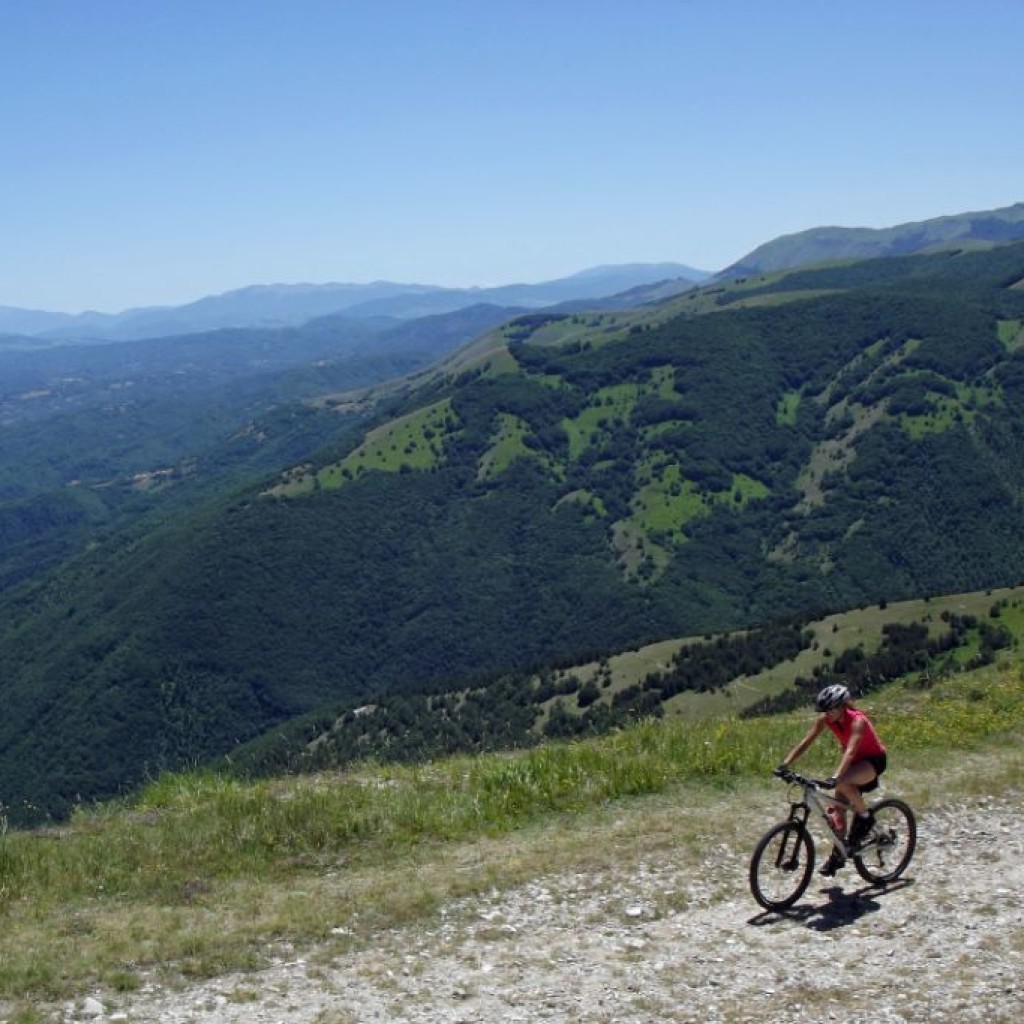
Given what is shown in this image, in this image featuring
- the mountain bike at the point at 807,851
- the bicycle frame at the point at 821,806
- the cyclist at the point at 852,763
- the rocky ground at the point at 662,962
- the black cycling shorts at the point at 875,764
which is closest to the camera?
the rocky ground at the point at 662,962

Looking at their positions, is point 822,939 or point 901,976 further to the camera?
point 822,939

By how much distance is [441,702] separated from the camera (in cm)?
12500

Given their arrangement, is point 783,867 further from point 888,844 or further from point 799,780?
point 888,844

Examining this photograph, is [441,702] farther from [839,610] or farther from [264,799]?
[264,799]

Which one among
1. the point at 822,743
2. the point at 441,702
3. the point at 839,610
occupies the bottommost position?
the point at 441,702

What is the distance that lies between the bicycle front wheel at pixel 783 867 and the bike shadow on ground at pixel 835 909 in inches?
6.0

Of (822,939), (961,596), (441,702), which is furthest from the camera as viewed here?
(441,702)

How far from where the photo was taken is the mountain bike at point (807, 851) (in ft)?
42.0

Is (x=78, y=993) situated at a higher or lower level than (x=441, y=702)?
higher

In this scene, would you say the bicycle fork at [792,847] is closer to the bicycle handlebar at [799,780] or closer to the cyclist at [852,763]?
the bicycle handlebar at [799,780]

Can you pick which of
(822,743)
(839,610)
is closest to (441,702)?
(839,610)

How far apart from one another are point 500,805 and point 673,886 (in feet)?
14.1


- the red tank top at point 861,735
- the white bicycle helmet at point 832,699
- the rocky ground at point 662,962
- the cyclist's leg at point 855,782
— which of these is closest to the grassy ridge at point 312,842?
the rocky ground at point 662,962

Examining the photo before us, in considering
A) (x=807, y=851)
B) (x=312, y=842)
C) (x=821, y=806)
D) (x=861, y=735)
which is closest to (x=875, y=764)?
(x=861, y=735)
